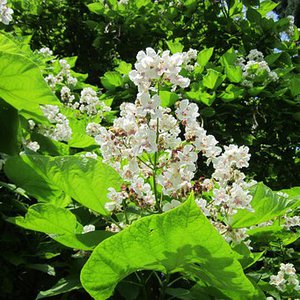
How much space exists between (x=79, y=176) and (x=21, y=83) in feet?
0.91

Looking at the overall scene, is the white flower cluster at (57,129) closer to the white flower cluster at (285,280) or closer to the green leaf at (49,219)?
the green leaf at (49,219)

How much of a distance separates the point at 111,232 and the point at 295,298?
77cm

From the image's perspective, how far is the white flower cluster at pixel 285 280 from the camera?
60.9 inches

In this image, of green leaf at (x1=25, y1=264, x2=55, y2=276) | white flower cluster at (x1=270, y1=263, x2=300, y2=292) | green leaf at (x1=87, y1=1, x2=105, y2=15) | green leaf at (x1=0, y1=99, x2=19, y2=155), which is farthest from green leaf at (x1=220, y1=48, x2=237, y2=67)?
green leaf at (x1=25, y1=264, x2=55, y2=276)

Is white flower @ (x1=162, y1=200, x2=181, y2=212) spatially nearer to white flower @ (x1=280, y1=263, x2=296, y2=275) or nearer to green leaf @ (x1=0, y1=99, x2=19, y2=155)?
green leaf @ (x1=0, y1=99, x2=19, y2=155)

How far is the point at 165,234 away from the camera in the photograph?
0.86 meters

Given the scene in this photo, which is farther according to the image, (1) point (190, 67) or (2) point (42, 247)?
(1) point (190, 67)

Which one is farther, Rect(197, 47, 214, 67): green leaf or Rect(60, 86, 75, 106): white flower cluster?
Rect(197, 47, 214, 67): green leaf

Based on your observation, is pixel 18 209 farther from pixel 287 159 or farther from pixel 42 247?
pixel 287 159

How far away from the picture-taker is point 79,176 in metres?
1.09

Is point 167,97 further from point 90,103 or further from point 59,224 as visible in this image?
point 59,224

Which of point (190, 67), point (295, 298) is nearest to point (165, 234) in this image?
point (295, 298)

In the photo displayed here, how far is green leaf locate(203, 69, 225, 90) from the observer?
2.61 metres

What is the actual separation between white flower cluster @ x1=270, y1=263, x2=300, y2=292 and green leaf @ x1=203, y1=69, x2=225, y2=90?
4.23 ft
